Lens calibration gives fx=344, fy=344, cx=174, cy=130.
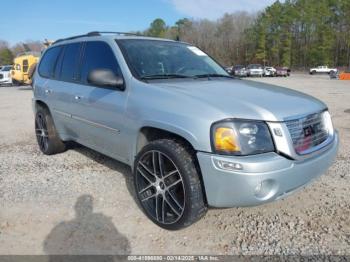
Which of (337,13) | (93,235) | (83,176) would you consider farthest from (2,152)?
(337,13)

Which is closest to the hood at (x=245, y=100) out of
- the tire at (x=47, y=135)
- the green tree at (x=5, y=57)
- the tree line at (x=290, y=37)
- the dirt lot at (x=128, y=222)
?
the dirt lot at (x=128, y=222)

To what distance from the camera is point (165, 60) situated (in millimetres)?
4051

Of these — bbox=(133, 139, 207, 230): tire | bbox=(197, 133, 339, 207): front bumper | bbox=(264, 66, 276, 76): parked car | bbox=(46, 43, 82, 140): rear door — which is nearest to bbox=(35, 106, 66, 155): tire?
bbox=(46, 43, 82, 140): rear door

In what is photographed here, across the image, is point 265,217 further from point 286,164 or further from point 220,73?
point 220,73

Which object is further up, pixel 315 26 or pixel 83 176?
pixel 315 26

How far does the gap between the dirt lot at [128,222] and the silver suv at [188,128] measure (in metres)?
0.28

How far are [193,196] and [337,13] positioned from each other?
256 feet

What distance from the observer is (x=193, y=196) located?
9.53 feet

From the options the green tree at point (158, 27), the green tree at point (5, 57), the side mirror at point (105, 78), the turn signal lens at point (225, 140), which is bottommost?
the turn signal lens at point (225, 140)

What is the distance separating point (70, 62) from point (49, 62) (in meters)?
0.93

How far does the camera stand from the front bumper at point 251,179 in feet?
8.87

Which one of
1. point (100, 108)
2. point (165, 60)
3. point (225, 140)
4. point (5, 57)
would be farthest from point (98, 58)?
point (5, 57)

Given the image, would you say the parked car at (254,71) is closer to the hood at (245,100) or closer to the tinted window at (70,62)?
the tinted window at (70,62)

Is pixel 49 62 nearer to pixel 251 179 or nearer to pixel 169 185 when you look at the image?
pixel 169 185
